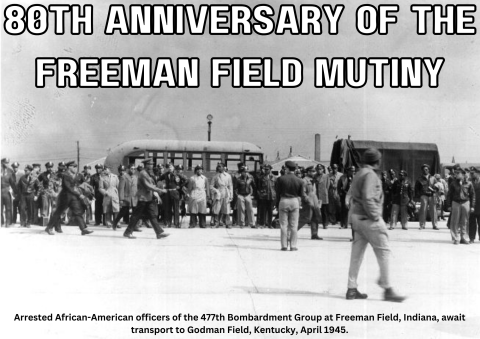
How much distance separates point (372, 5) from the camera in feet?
29.3

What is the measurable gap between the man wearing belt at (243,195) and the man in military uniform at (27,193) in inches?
205

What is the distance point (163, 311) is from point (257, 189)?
9.19m

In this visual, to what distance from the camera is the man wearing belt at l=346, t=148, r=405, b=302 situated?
5.99 metres

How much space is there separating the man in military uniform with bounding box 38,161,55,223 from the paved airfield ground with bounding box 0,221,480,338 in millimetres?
2819

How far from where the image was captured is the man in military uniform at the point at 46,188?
13510mm

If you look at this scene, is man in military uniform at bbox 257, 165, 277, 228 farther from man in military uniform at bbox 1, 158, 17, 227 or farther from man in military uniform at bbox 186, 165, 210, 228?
man in military uniform at bbox 1, 158, 17, 227

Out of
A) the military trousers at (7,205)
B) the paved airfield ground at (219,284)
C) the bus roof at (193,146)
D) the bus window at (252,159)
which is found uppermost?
the bus roof at (193,146)

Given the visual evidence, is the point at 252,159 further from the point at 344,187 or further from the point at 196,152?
the point at 344,187

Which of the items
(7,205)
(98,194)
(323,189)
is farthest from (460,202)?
(7,205)

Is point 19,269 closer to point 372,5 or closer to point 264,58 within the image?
point 264,58

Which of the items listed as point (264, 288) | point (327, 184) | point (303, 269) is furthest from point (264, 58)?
point (327, 184)

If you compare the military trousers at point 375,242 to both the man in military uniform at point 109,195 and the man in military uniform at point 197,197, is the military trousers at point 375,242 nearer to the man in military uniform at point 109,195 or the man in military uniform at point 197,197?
the man in military uniform at point 197,197

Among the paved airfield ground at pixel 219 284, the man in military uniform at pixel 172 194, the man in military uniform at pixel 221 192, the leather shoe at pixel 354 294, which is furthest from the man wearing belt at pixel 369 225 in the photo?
the man in military uniform at pixel 221 192

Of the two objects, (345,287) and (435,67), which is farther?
(435,67)
